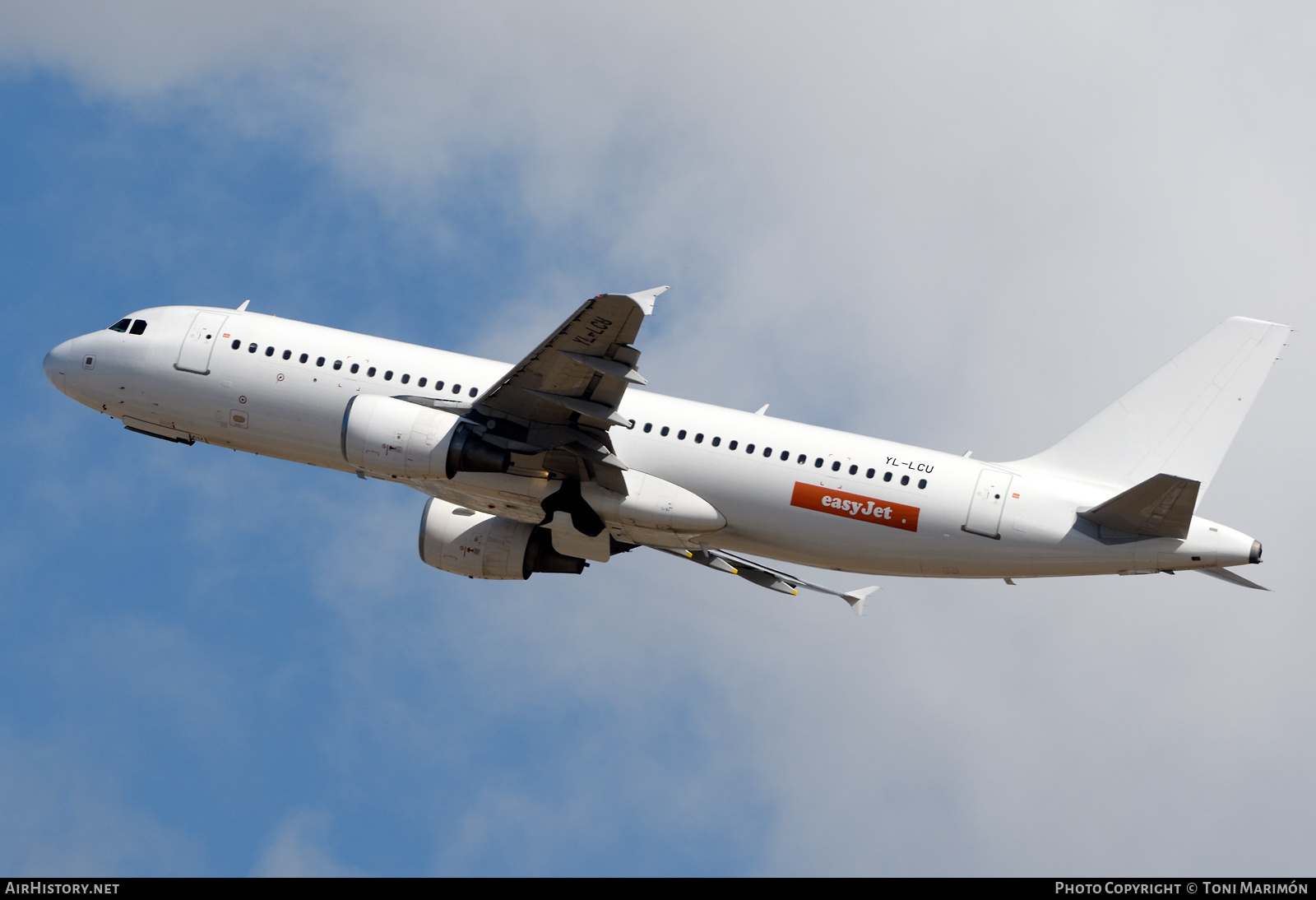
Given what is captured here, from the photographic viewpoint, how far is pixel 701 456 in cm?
3419

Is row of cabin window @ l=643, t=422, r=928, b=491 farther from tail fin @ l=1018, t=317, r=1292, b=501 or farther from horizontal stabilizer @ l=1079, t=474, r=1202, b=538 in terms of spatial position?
horizontal stabilizer @ l=1079, t=474, r=1202, b=538

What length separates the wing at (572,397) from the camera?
3070 cm

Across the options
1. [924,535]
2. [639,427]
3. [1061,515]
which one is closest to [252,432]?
[639,427]

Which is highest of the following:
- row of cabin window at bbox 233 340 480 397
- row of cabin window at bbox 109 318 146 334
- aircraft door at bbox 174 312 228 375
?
row of cabin window at bbox 109 318 146 334

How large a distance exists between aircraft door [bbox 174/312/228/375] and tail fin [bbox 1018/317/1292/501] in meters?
21.7

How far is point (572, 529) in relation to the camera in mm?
35094

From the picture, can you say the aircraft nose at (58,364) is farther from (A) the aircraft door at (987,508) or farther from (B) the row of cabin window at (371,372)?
(A) the aircraft door at (987,508)

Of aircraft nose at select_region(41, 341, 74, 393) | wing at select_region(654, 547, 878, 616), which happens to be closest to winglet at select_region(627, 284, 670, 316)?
wing at select_region(654, 547, 878, 616)

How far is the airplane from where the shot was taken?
32.4m

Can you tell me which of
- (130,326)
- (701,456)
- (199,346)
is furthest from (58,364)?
(701,456)

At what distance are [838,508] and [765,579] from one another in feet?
19.2

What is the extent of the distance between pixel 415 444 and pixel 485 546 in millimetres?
6134

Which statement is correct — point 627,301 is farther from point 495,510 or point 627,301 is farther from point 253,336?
point 253,336
